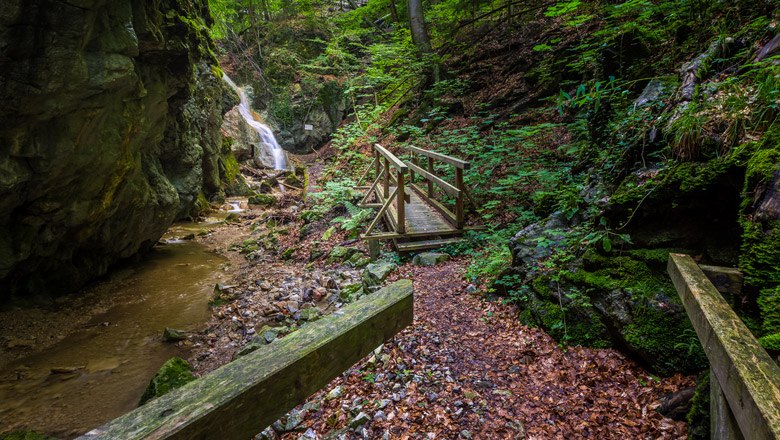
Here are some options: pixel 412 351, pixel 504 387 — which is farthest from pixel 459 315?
pixel 504 387

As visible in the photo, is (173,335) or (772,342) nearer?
(772,342)

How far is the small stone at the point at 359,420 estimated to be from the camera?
3.00m

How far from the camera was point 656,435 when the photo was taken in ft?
7.79

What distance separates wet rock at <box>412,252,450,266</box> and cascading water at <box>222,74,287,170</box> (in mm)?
17223

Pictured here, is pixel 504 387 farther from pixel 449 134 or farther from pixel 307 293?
pixel 449 134

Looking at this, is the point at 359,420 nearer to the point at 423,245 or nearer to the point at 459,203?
the point at 423,245

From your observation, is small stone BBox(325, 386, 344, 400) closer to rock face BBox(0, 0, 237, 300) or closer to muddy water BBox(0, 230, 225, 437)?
muddy water BBox(0, 230, 225, 437)

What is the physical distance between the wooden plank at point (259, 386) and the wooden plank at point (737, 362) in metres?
1.36

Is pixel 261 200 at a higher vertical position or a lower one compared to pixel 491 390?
higher

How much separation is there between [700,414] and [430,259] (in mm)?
4338

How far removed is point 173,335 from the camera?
610cm

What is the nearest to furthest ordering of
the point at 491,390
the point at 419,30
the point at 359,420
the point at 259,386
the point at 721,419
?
the point at 259,386 < the point at 721,419 < the point at 359,420 < the point at 491,390 < the point at 419,30

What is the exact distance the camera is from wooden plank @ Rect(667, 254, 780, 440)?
111 centimetres

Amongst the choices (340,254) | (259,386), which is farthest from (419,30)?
(259,386)
